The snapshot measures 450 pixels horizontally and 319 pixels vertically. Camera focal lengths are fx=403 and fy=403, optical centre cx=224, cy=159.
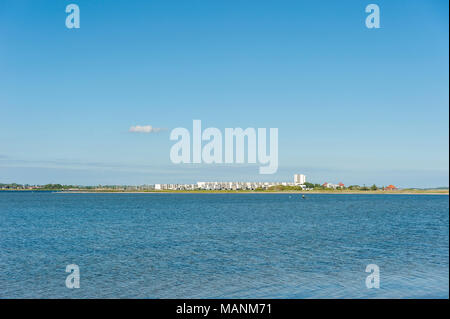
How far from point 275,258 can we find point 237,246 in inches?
271

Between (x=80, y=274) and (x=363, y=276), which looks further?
(x=80, y=274)

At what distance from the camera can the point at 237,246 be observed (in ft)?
116

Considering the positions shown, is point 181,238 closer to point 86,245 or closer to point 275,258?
point 86,245

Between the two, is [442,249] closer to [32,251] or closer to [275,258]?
[275,258]
